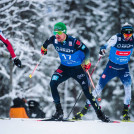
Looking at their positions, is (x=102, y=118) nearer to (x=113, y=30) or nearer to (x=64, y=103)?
(x=64, y=103)

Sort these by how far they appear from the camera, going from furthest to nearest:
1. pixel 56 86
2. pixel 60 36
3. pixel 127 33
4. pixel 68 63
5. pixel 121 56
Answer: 1. pixel 121 56
2. pixel 127 33
3. pixel 68 63
4. pixel 56 86
5. pixel 60 36

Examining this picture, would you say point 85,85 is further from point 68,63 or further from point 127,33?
point 127,33

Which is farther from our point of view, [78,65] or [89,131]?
[78,65]

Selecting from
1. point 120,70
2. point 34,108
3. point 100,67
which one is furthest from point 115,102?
point 120,70

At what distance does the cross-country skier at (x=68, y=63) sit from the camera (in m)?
6.26

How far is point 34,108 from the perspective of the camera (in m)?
9.62

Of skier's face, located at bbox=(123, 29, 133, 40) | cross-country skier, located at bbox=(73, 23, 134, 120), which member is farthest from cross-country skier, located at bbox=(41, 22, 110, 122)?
skier's face, located at bbox=(123, 29, 133, 40)

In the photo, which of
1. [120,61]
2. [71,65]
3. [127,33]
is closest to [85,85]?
[71,65]

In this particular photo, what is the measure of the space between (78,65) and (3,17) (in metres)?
6.72

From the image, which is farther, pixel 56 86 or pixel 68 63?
pixel 68 63

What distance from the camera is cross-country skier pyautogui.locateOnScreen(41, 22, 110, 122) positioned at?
6.26 meters

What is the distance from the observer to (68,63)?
253 inches

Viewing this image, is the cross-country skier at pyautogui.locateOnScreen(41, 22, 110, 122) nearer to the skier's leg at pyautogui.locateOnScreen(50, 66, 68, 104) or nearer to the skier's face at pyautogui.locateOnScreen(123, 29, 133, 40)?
the skier's leg at pyautogui.locateOnScreen(50, 66, 68, 104)

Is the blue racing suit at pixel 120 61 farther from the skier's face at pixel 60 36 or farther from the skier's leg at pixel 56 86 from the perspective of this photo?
the skier's face at pixel 60 36
